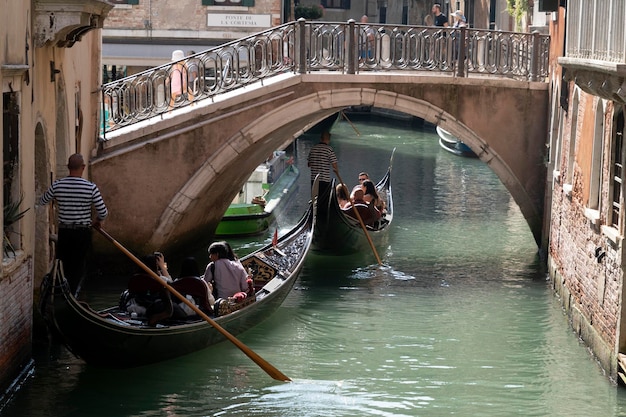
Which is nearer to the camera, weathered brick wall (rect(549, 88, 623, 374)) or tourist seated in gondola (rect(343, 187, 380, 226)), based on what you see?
weathered brick wall (rect(549, 88, 623, 374))

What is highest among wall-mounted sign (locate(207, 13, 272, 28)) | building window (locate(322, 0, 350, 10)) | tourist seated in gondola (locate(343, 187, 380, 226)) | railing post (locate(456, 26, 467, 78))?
building window (locate(322, 0, 350, 10))

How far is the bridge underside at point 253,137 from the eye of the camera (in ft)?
35.9

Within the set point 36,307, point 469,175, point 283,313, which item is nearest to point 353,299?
point 283,313

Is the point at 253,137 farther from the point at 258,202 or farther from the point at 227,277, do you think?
the point at 227,277

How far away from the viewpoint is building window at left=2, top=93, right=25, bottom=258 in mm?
7379

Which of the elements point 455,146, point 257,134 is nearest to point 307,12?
point 455,146

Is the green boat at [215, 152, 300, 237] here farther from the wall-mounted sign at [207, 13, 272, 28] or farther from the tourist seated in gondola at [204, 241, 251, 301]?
the tourist seated in gondola at [204, 241, 251, 301]

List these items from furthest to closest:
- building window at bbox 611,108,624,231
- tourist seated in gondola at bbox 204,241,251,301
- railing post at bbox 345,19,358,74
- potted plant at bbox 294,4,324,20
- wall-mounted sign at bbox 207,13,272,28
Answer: potted plant at bbox 294,4,324,20, wall-mounted sign at bbox 207,13,272,28, railing post at bbox 345,19,358,74, tourist seated in gondola at bbox 204,241,251,301, building window at bbox 611,108,624,231

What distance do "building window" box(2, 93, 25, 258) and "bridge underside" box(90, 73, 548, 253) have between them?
3.23 m

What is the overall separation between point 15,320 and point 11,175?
0.84 m

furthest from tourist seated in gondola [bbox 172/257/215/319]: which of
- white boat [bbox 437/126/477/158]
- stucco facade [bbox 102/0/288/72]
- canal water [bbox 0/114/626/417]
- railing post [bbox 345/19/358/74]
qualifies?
white boat [bbox 437/126/477/158]

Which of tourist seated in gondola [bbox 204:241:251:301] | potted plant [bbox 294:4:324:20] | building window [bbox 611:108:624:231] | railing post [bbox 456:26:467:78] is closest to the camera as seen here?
building window [bbox 611:108:624:231]

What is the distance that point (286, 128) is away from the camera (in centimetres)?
1238

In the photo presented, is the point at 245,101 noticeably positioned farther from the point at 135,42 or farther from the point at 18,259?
the point at 135,42
